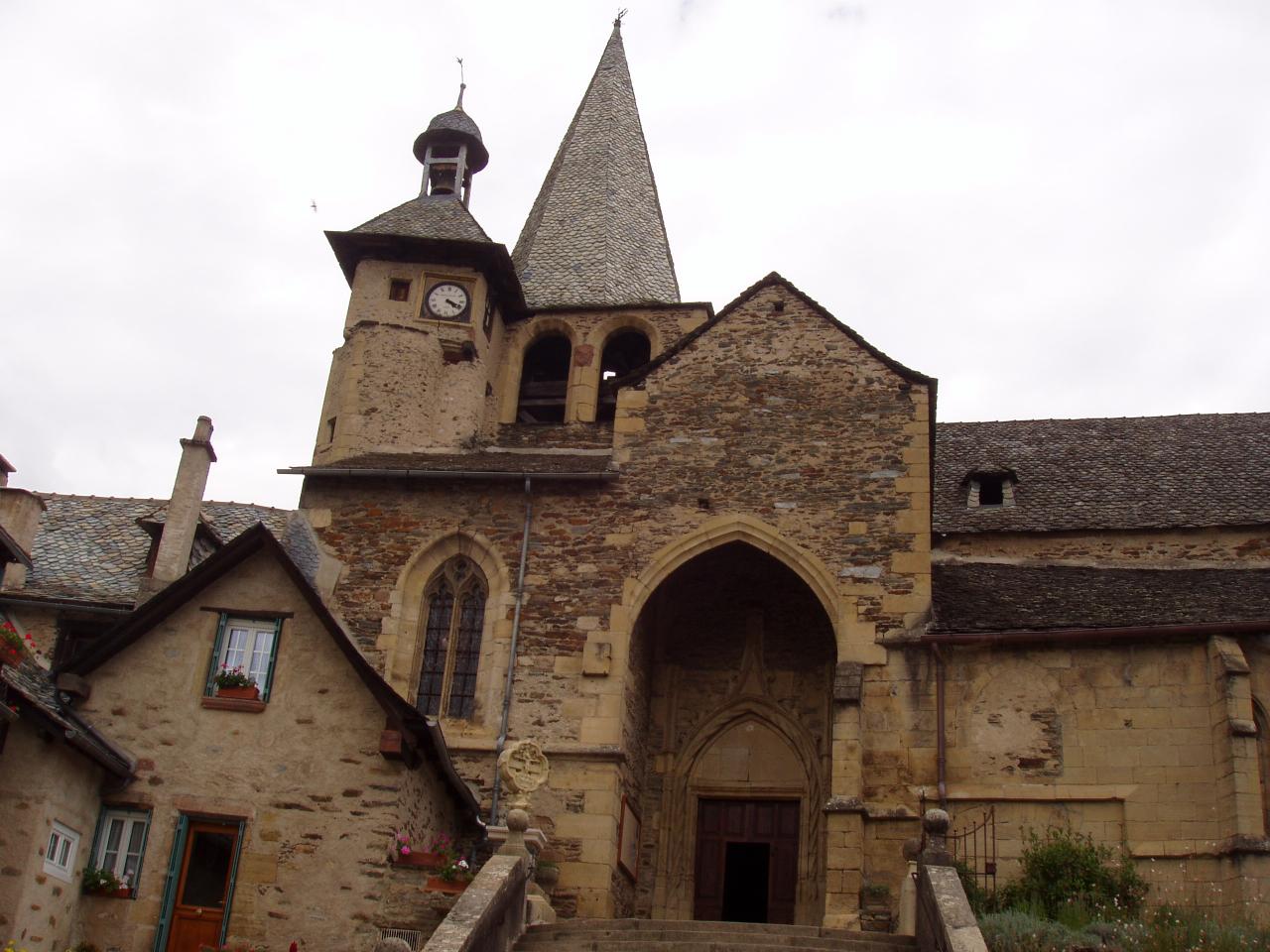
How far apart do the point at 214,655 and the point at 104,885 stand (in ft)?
8.69

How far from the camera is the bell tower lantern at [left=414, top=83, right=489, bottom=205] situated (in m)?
28.1

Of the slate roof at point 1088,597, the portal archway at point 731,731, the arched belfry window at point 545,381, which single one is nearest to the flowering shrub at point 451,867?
the portal archway at point 731,731

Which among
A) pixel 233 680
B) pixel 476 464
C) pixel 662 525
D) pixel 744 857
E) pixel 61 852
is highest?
pixel 476 464

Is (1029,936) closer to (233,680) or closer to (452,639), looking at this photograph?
(233,680)

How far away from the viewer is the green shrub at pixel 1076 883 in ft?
53.5

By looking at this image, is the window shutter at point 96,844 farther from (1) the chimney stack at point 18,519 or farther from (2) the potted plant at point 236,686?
(1) the chimney stack at point 18,519

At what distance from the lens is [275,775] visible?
653 inches

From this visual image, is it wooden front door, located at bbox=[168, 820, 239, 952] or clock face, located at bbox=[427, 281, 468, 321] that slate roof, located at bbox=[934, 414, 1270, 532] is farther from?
wooden front door, located at bbox=[168, 820, 239, 952]

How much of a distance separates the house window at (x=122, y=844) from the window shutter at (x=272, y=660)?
5.70 ft

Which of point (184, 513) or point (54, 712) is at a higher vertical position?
point (184, 513)

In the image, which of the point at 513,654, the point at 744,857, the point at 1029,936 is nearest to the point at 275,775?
the point at 513,654

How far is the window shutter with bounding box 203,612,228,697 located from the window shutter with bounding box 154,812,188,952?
4.59 feet

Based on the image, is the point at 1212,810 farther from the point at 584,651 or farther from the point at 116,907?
the point at 116,907

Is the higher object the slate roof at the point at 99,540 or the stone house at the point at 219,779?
the slate roof at the point at 99,540
